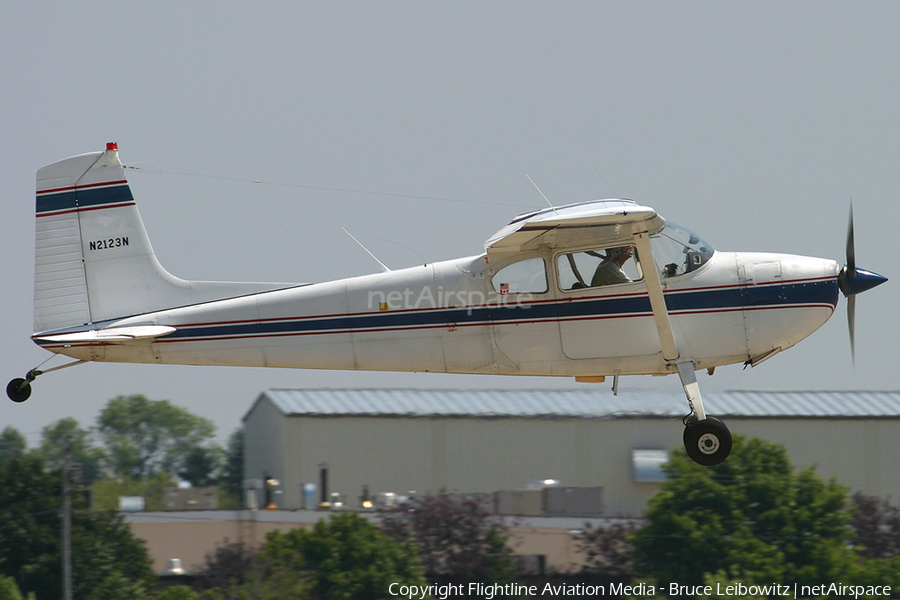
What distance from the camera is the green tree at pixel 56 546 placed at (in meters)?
36.9

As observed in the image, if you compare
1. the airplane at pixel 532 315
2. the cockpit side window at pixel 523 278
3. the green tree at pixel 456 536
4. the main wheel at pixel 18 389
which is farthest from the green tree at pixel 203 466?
the cockpit side window at pixel 523 278

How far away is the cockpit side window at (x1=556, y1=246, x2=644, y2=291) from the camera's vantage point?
421 inches

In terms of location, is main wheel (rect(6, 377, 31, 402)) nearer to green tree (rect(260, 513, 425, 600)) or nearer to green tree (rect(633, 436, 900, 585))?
green tree (rect(260, 513, 425, 600))

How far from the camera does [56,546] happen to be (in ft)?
124

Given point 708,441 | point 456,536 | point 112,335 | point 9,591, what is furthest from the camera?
point 456,536

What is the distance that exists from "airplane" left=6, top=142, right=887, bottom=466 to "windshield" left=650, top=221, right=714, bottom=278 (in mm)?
14

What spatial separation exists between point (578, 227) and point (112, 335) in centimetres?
483

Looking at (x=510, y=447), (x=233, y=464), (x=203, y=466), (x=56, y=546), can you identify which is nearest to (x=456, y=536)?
(x=510, y=447)

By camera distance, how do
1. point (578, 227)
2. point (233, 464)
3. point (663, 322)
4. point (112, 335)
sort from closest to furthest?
point (578, 227) → point (663, 322) → point (112, 335) → point (233, 464)

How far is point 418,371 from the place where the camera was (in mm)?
11273

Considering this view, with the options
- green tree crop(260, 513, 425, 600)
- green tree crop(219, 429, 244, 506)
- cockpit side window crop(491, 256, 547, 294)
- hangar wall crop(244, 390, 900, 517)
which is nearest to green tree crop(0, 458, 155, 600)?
green tree crop(260, 513, 425, 600)

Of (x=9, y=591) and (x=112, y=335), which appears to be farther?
(x=9, y=591)

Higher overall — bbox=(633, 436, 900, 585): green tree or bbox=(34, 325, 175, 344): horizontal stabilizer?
bbox=(34, 325, 175, 344): horizontal stabilizer

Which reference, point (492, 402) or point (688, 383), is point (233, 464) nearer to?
point (492, 402)
